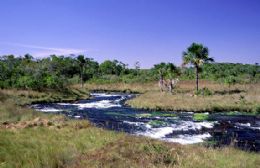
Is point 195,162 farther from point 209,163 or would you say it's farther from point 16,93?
point 16,93

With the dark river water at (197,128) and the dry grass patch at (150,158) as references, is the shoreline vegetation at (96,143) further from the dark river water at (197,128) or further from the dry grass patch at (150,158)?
the dark river water at (197,128)

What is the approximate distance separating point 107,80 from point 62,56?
164 feet

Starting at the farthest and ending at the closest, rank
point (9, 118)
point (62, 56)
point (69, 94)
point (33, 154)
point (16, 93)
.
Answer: point (62, 56) → point (69, 94) → point (16, 93) → point (9, 118) → point (33, 154)

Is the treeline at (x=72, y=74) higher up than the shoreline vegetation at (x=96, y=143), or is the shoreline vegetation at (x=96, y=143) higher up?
the treeline at (x=72, y=74)

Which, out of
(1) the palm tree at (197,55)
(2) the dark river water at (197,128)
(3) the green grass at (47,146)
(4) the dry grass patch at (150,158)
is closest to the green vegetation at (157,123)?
(2) the dark river water at (197,128)

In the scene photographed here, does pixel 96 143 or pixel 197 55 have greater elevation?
pixel 197 55

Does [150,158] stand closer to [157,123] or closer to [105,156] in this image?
[105,156]

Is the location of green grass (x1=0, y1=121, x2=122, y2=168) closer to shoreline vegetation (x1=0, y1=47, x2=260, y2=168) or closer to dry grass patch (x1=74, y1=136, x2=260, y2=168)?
shoreline vegetation (x1=0, y1=47, x2=260, y2=168)

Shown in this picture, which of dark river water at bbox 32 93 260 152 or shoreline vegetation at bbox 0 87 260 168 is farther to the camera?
dark river water at bbox 32 93 260 152

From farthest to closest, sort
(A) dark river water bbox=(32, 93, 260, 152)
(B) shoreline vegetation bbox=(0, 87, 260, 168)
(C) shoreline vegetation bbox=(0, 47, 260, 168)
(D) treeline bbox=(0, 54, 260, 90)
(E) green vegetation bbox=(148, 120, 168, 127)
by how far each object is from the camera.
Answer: (D) treeline bbox=(0, 54, 260, 90), (E) green vegetation bbox=(148, 120, 168, 127), (A) dark river water bbox=(32, 93, 260, 152), (C) shoreline vegetation bbox=(0, 47, 260, 168), (B) shoreline vegetation bbox=(0, 87, 260, 168)

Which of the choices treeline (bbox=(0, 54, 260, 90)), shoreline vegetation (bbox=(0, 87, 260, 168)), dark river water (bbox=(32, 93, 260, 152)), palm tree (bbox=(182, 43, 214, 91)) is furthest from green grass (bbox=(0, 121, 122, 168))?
treeline (bbox=(0, 54, 260, 90))

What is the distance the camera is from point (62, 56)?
149 m

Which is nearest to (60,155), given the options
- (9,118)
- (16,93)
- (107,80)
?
(9,118)

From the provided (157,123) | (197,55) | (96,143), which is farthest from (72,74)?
(96,143)
